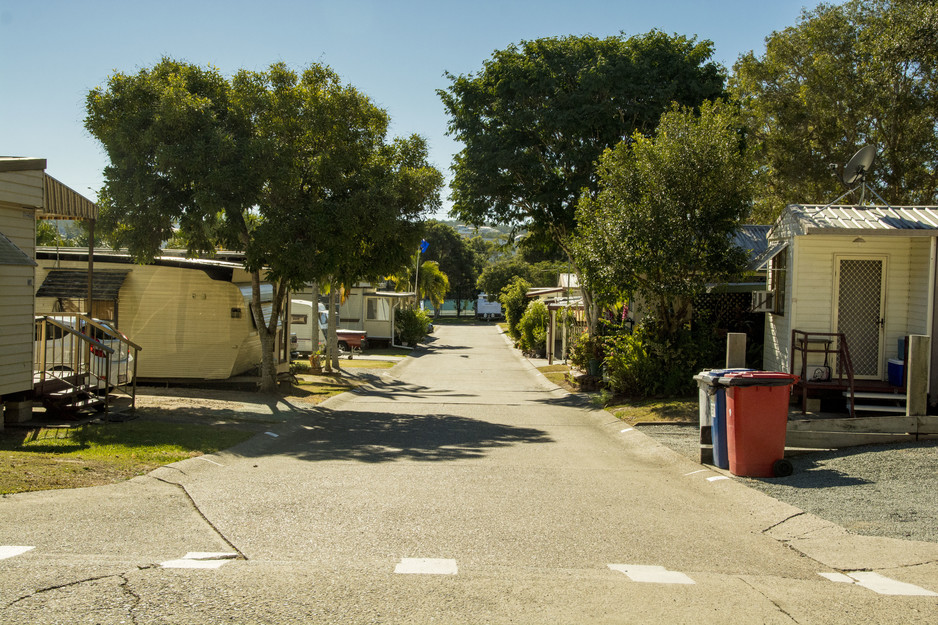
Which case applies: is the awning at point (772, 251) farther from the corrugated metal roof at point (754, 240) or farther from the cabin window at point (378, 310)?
the cabin window at point (378, 310)

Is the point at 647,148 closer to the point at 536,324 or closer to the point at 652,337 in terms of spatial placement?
the point at 652,337

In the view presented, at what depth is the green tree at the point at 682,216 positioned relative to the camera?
14.6 meters

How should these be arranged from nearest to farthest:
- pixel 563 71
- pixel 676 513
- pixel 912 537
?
pixel 912 537
pixel 676 513
pixel 563 71

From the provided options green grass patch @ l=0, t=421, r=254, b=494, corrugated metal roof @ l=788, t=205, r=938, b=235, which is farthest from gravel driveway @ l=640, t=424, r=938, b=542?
green grass patch @ l=0, t=421, r=254, b=494

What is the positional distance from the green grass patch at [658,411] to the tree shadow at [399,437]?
2147mm

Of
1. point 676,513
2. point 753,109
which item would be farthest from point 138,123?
point 753,109

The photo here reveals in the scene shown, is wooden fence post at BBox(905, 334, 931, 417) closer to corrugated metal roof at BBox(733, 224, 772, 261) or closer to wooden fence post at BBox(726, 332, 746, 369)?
wooden fence post at BBox(726, 332, 746, 369)

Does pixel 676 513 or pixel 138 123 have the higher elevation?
pixel 138 123

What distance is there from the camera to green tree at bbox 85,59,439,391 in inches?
553

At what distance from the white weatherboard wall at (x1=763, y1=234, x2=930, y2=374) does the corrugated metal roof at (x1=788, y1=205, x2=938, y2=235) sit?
1.12 ft

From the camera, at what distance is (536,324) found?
1403 inches

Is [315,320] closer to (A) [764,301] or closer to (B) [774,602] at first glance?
(A) [764,301]

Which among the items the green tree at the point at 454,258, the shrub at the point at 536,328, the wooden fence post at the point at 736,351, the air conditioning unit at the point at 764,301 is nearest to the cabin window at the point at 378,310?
the shrub at the point at 536,328

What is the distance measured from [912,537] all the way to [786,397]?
275cm
